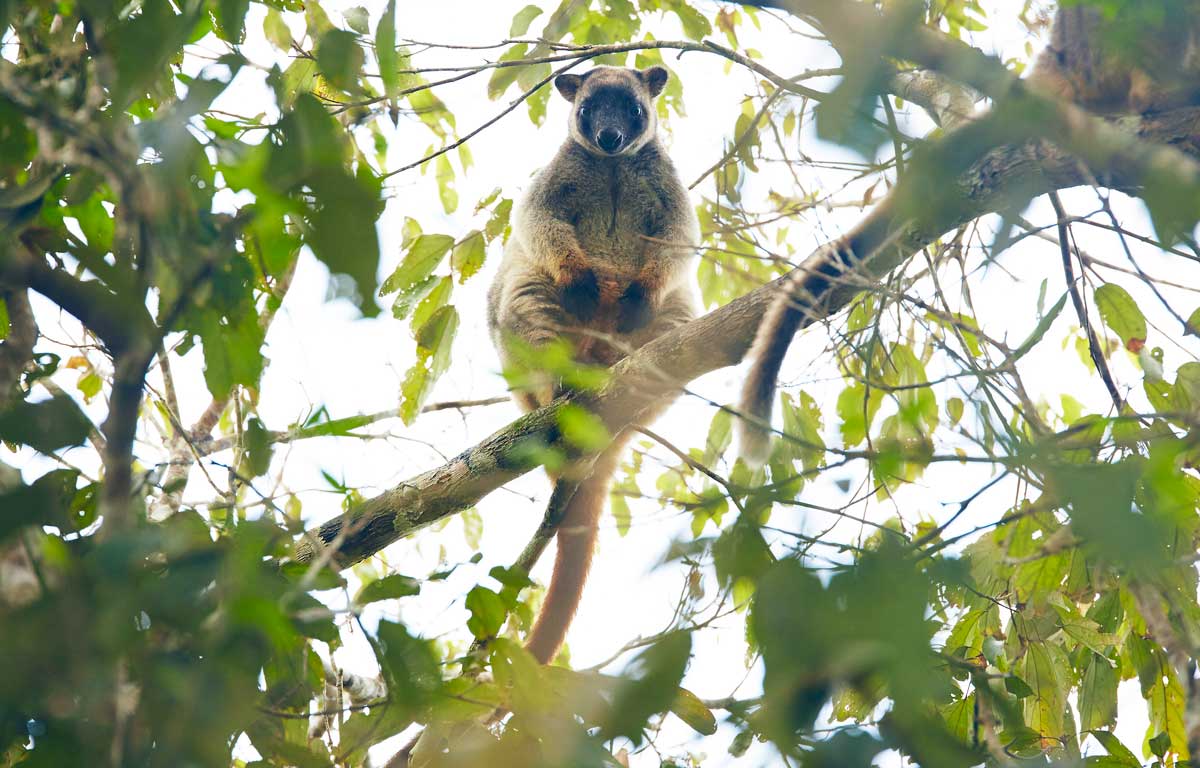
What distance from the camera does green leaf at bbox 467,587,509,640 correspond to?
258 centimetres

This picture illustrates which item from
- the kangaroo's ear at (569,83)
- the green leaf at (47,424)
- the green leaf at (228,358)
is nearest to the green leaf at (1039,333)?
the green leaf at (228,358)

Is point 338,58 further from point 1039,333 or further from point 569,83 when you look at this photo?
point 569,83

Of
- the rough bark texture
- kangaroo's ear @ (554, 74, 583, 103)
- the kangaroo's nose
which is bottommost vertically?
the rough bark texture

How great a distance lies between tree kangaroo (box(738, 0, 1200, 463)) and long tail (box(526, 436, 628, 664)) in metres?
1.65

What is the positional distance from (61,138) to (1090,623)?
3580mm

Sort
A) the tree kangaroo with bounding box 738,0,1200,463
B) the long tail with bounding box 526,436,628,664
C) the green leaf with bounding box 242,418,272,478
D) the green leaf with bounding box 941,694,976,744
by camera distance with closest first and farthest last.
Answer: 1. the tree kangaroo with bounding box 738,0,1200,463
2. the green leaf with bounding box 242,418,272,478
3. the green leaf with bounding box 941,694,976,744
4. the long tail with bounding box 526,436,628,664

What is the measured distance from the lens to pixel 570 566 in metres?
4.54

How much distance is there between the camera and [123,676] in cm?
149

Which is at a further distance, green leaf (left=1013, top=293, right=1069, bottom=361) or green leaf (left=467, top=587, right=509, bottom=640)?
green leaf (left=467, top=587, right=509, bottom=640)

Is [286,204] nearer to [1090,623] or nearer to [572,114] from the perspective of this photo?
[1090,623]

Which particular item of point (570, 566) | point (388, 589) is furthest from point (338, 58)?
point (570, 566)

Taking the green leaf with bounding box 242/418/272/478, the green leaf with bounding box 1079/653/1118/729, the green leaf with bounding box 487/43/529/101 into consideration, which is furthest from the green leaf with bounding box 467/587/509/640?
the green leaf with bounding box 487/43/529/101

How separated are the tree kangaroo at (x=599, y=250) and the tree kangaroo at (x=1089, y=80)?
6.14 feet

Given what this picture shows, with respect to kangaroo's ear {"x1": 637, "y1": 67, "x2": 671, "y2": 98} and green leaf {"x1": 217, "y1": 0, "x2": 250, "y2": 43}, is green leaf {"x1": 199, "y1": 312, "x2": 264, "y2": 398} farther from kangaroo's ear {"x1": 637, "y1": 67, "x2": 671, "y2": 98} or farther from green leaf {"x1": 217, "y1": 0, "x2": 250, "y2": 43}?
kangaroo's ear {"x1": 637, "y1": 67, "x2": 671, "y2": 98}
